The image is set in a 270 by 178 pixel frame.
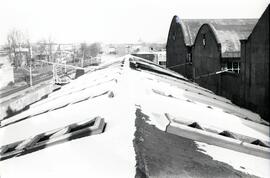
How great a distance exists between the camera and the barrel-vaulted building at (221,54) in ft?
52.5

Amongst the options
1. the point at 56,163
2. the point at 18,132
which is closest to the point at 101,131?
the point at 56,163

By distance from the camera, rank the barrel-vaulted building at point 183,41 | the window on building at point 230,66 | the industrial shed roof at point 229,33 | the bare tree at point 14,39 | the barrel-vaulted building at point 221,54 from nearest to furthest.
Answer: the barrel-vaulted building at point 221,54 → the window on building at point 230,66 → the industrial shed roof at point 229,33 → the barrel-vaulted building at point 183,41 → the bare tree at point 14,39

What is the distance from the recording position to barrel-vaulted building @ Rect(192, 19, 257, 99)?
16000 millimetres

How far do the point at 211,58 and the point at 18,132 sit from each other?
15.0 meters

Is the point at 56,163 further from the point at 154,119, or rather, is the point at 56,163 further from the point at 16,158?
the point at 154,119

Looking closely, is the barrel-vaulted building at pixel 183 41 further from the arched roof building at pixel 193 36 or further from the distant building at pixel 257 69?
the distant building at pixel 257 69

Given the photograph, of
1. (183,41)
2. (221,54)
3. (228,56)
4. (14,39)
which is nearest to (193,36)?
(183,41)

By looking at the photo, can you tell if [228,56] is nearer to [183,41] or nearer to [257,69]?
[257,69]

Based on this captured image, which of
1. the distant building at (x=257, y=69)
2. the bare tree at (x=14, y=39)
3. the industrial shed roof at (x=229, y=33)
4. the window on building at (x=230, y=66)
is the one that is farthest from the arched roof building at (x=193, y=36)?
the bare tree at (x=14, y=39)

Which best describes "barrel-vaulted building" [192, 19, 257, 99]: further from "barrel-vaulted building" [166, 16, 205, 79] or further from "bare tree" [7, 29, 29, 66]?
"bare tree" [7, 29, 29, 66]

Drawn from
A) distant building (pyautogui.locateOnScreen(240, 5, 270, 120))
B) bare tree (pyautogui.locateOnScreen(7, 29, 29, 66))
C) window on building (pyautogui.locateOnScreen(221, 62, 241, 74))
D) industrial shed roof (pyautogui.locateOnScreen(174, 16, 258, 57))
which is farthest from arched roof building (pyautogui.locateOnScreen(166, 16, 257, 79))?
bare tree (pyautogui.locateOnScreen(7, 29, 29, 66))

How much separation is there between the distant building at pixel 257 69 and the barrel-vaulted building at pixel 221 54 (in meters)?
1.32

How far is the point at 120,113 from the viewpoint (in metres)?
4.05

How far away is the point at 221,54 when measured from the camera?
56.4 ft
